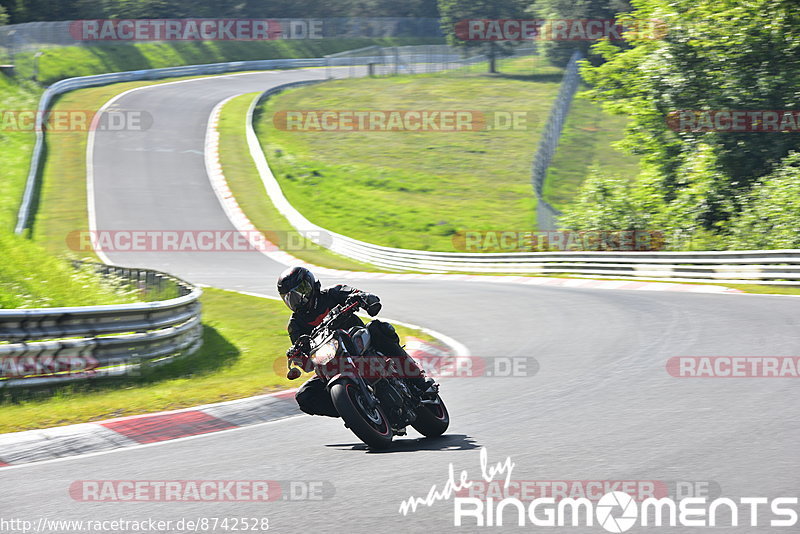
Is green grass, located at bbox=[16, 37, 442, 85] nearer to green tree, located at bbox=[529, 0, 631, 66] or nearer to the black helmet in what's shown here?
green tree, located at bbox=[529, 0, 631, 66]

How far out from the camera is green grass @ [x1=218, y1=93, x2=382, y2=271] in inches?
1234

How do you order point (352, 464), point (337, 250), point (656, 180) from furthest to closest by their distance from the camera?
point (337, 250)
point (656, 180)
point (352, 464)

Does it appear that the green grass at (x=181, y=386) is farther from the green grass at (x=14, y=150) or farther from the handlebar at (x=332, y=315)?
the green grass at (x=14, y=150)

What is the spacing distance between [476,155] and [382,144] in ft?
19.6

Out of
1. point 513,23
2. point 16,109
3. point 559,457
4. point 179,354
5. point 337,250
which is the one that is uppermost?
point 513,23

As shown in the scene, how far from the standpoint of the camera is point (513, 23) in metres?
77.6

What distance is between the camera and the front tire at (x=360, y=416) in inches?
251

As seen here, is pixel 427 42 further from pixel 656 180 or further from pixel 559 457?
Answer: pixel 559 457

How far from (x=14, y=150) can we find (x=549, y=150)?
25.2 metres

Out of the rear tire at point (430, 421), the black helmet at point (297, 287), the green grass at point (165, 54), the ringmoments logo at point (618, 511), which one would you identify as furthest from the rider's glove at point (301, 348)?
the green grass at point (165, 54)

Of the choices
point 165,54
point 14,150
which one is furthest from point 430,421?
point 165,54

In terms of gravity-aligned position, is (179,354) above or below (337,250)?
above

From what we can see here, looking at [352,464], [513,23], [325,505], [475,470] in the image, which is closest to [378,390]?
[352,464]

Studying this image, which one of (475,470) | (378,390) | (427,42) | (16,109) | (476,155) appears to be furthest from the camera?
(427,42)
